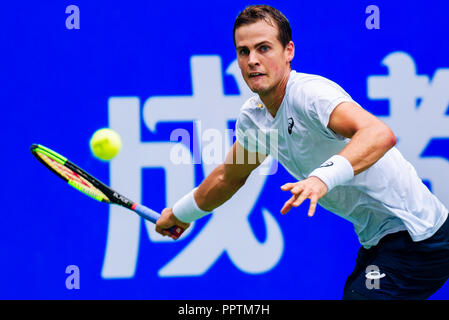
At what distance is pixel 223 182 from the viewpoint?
435 centimetres

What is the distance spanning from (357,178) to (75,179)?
1.61 meters

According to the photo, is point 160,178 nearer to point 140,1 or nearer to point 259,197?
point 259,197

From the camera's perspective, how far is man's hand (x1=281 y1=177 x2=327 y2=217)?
3021mm

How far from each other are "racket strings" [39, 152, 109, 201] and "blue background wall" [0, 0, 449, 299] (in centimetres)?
79

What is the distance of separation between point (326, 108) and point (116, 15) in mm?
2299

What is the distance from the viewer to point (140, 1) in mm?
5305

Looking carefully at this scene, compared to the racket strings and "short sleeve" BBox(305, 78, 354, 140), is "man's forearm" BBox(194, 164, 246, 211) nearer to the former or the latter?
the racket strings

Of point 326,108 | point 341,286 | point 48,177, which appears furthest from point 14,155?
point 326,108

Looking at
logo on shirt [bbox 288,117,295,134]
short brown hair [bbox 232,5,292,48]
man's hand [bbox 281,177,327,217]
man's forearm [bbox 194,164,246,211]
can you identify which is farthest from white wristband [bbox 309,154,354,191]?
man's forearm [bbox 194,164,246,211]

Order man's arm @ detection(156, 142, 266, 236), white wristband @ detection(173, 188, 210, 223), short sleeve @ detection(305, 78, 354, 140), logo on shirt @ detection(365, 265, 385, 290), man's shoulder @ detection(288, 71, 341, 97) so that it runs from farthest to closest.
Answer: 1. white wristband @ detection(173, 188, 210, 223)
2. man's arm @ detection(156, 142, 266, 236)
3. logo on shirt @ detection(365, 265, 385, 290)
4. man's shoulder @ detection(288, 71, 341, 97)
5. short sleeve @ detection(305, 78, 354, 140)

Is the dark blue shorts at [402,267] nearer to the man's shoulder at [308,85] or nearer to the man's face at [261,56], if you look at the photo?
the man's shoulder at [308,85]

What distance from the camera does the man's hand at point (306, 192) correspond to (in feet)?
9.91

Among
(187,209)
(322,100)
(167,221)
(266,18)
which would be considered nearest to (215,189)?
(187,209)

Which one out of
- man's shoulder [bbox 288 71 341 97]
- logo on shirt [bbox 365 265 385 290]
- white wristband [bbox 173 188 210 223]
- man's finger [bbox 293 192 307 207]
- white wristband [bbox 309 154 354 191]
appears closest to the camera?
man's finger [bbox 293 192 307 207]
